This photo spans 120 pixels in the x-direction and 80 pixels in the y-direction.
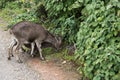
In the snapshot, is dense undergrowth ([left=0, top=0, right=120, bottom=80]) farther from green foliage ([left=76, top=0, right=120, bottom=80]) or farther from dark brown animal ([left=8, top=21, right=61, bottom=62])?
dark brown animal ([left=8, top=21, right=61, bottom=62])

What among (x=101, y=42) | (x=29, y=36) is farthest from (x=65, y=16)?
(x=101, y=42)

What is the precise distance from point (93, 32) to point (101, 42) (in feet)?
1.35

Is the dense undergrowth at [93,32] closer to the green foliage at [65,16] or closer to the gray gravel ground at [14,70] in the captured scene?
the green foliage at [65,16]

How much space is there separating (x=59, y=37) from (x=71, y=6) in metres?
0.93

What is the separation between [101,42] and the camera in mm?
6871

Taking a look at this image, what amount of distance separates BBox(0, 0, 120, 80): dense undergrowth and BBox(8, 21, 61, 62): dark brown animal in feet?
2.13

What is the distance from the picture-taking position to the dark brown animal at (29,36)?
27.9 feet

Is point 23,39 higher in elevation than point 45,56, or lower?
higher

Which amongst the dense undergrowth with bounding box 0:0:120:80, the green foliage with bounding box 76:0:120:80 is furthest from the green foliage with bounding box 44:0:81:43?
the green foliage with bounding box 76:0:120:80

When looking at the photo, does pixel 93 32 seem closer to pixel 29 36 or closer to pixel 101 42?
pixel 101 42

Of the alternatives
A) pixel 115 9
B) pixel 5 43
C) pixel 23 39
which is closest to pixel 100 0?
pixel 115 9

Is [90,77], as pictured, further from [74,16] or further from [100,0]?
[74,16]

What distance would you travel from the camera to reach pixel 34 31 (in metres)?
8.61

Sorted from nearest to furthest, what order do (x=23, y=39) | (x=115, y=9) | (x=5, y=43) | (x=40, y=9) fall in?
(x=115, y=9)
(x=23, y=39)
(x=5, y=43)
(x=40, y=9)
